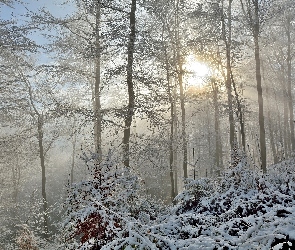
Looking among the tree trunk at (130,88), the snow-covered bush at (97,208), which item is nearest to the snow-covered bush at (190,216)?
the snow-covered bush at (97,208)

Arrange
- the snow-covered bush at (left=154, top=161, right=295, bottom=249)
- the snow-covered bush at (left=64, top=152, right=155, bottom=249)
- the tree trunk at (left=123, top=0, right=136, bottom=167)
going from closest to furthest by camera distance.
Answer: the snow-covered bush at (left=154, top=161, right=295, bottom=249) → the snow-covered bush at (left=64, top=152, right=155, bottom=249) → the tree trunk at (left=123, top=0, right=136, bottom=167)

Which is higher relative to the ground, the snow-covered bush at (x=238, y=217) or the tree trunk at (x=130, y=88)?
the tree trunk at (x=130, y=88)

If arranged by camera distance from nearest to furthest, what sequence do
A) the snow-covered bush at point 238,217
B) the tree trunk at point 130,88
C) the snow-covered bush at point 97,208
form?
the snow-covered bush at point 238,217
the snow-covered bush at point 97,208
the tree trunk at point 130,88

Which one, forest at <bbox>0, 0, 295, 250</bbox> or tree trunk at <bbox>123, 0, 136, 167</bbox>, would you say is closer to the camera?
forest at <bbox>0, 0, 295, 250</bbox>

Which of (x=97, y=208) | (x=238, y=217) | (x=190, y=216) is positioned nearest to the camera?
(x=190, y=216)

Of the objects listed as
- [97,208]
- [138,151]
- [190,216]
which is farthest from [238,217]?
[138,151]

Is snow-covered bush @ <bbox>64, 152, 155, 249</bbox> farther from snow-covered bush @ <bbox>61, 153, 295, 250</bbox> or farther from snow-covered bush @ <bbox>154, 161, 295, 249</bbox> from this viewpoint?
snow-covered bush @ <bbox>154, 161, 295, 249</bbox>

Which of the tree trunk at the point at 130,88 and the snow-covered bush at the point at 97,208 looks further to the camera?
the tree trunk at the point at 130,88

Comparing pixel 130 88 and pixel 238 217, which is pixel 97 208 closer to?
pixel 238 217

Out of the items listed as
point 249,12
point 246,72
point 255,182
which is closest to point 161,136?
point 255,182

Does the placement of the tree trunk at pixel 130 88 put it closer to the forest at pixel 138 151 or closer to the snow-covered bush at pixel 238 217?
the forest at pixel 138 151

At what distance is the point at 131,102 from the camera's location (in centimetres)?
1102

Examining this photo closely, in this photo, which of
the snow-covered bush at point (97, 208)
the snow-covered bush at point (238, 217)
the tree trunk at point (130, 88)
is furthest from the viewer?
the tree trunk at point (130, 88)

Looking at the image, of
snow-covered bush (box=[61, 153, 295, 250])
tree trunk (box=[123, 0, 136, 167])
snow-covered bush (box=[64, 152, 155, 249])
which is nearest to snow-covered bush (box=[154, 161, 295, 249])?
snow-covered bush (box=[61, 153, 295, 250])
